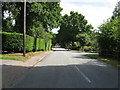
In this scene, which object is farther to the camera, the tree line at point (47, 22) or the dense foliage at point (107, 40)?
the dense foliage at point (107, 40)

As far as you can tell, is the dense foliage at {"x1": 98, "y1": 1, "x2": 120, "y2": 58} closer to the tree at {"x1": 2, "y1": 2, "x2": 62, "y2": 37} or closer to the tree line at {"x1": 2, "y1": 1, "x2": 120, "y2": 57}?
the tree line at {"x1": 2, "y1": 1, "x2": 120, "y2": 57}

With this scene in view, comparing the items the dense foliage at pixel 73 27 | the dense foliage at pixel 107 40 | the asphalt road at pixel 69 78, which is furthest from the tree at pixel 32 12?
the dense foliage at pixel 73 27

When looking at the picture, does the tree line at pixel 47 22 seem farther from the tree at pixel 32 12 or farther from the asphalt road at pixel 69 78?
the asphalt road at pixel 69 78

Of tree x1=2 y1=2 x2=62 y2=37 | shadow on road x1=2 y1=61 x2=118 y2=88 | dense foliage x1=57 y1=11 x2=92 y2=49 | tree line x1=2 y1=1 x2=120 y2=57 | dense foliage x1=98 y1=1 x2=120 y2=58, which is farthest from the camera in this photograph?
dense foliage x1=57 y1=11 x2=92 y2=49

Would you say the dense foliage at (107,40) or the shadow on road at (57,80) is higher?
the dense foliage at (107,40)

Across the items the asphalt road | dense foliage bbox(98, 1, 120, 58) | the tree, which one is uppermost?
the tree

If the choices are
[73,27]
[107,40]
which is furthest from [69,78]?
[73,27]

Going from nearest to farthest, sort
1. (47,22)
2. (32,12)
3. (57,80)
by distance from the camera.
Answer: (57,80), (32,12), (47,22)

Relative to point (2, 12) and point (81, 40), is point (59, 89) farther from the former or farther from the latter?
point (81, 40)

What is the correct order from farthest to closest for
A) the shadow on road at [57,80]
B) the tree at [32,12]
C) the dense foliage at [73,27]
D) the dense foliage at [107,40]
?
the dense foliage at [73,27], the tree at [32,12], the dense foliage at [107,40], the shadow on road at [57,80]

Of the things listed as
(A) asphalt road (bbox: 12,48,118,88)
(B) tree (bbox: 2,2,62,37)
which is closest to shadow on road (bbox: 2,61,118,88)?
(A) asphalt road (bbox: 12,48,118,88)

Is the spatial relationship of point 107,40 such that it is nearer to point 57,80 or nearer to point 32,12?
point 32,12

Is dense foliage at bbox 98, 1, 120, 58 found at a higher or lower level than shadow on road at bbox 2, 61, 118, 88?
higher

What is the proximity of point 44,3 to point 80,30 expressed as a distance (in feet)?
143
